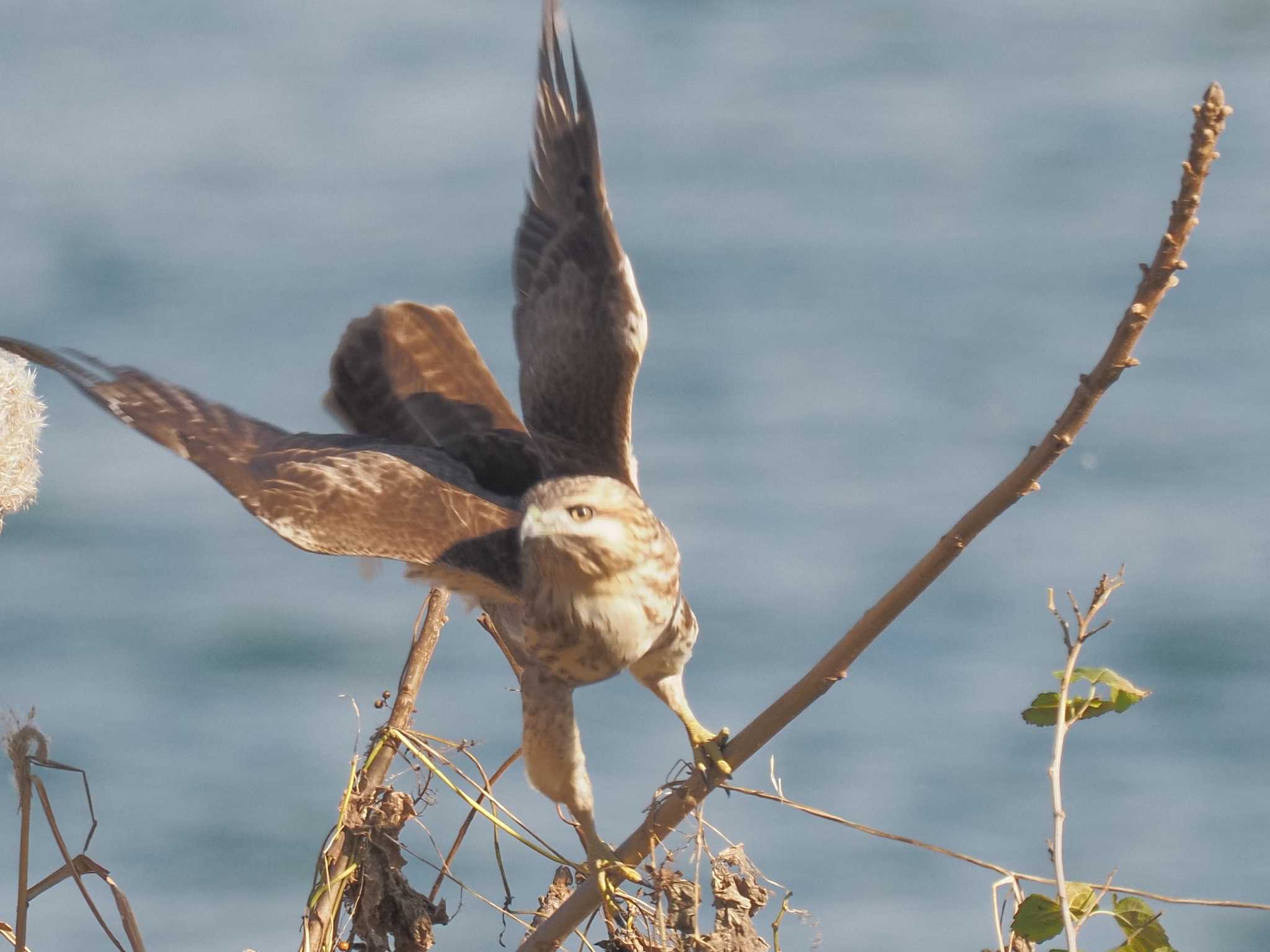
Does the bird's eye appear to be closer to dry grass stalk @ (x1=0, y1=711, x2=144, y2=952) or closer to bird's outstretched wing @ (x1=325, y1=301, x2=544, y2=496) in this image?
bird's outstretched wing @ (x1=325, y1=301, x2=544, y2=496)

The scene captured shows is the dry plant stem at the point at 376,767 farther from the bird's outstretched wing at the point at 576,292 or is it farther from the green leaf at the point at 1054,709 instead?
the green leaf at the point at 1054,709

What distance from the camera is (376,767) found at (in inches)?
130

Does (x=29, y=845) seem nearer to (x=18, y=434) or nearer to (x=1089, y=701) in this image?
(x=18, y=434)

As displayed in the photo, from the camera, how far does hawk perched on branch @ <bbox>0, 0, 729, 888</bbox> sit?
3.56 metres

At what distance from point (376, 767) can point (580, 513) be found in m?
0.66

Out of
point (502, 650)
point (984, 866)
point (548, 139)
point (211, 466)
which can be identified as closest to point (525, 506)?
point (502, 650)

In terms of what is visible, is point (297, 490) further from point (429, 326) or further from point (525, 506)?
point (429, 326)

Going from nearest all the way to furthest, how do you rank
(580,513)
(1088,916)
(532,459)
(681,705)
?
(1088,916) < (580,513) < (681,705) < (532,459)

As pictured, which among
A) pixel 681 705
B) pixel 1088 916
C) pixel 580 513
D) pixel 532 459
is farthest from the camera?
pixel 532 459

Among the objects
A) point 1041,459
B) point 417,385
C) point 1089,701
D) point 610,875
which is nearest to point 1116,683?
point 1089,701

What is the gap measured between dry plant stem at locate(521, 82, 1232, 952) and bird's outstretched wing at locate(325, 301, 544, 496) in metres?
1.78

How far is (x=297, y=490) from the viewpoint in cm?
370

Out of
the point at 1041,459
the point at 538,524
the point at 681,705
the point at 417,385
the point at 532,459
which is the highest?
the point at 417,385

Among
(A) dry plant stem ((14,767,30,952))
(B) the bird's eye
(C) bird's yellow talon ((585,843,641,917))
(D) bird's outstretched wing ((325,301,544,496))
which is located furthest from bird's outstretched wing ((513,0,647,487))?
(A) dry plant stem ((14,767,30,952))
